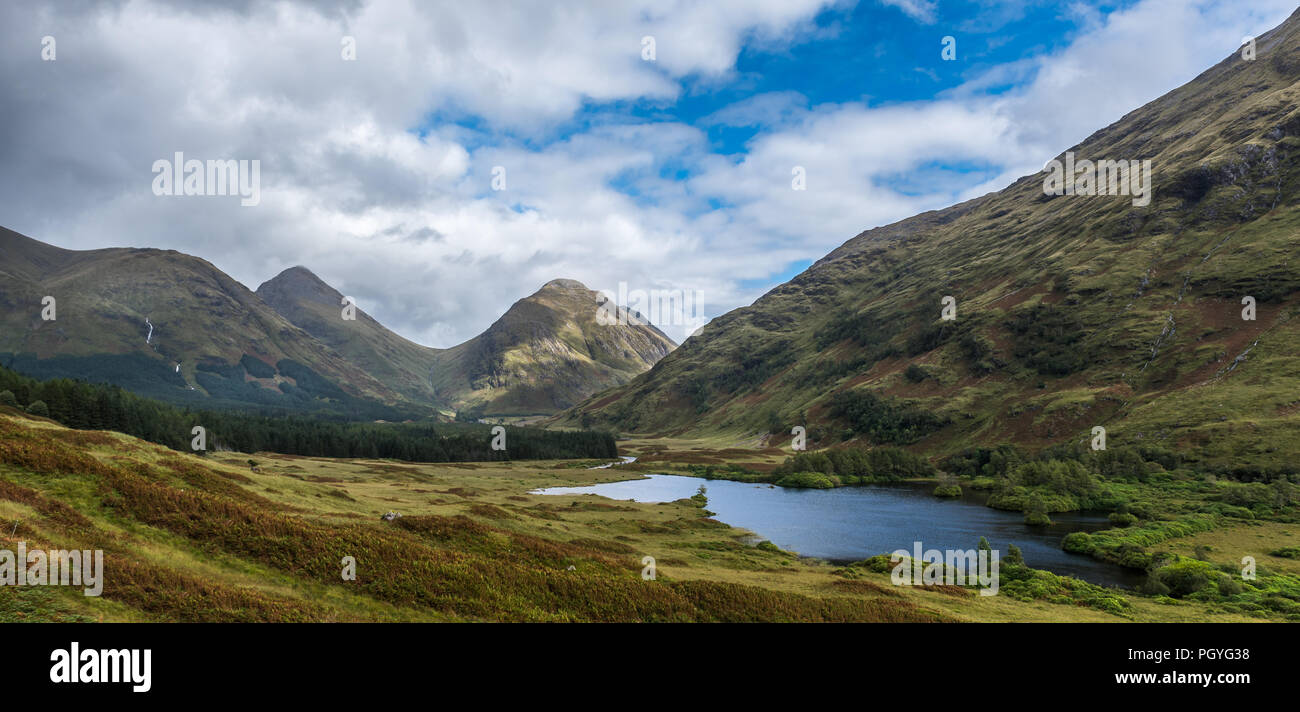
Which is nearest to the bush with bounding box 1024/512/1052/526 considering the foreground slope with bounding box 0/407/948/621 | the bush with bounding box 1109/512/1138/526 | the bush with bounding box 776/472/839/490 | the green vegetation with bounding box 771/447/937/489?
the bush with bounding box 1109/512/1138/526

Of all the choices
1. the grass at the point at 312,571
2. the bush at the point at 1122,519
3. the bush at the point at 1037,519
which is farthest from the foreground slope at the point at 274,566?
the bush at the point at 1122,519

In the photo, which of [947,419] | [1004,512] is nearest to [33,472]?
[1004,512]

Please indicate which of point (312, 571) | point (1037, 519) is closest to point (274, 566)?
point (312, 571)

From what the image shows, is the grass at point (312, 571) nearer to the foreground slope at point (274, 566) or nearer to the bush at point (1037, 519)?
the foreground slope at point (274, 566)

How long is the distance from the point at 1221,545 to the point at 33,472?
110383 millimetres

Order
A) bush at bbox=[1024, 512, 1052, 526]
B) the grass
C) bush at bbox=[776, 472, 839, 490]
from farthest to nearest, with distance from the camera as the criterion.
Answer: bush at bbox=[776, 472, 839, 490] < bush at bbox=[1024, 512, 1052, 526] < the grass

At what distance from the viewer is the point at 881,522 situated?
9694 cm

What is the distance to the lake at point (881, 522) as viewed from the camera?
233 ft

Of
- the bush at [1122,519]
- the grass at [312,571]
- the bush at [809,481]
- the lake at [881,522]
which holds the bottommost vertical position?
the bush at [809,481]

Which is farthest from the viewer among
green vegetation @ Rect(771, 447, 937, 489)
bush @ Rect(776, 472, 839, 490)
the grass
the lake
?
green vegetation @ Rect(771, 447, 937, 489)

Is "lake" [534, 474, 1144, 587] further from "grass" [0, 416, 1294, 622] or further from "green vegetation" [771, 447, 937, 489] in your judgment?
"grass" [0, 416, 1294, 622]

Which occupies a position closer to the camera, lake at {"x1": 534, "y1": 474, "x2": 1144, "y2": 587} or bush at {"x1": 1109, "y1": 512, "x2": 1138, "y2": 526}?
lake at {"x1": 534, "y1": 474, "x2": 1144, "y2": 587}

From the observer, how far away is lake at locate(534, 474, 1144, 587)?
71.0 m
